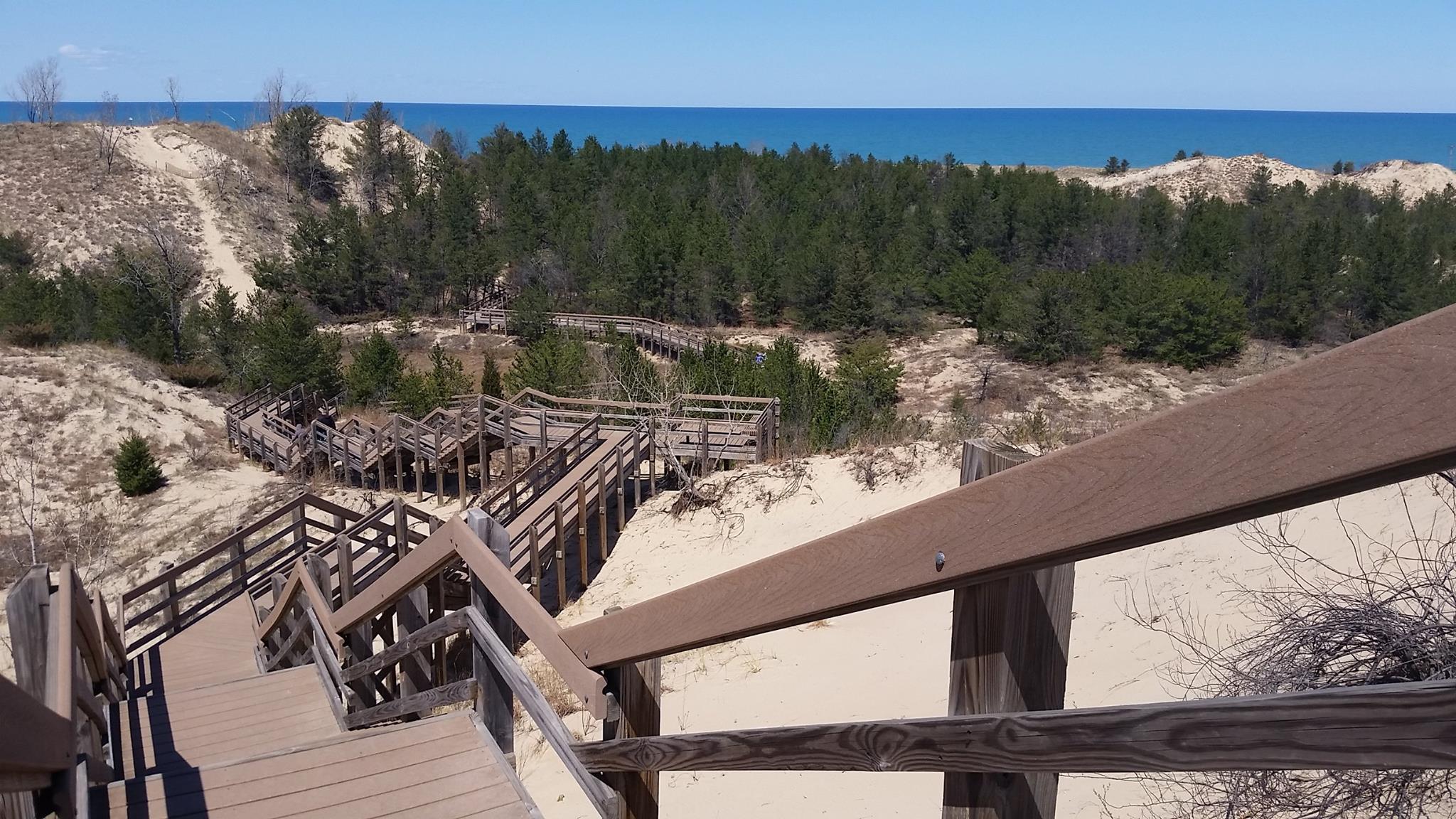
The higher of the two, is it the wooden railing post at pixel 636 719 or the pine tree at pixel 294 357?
the wooden railing post at pixel 636 719

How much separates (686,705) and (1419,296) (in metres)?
28.6

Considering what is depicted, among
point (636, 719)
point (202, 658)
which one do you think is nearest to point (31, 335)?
point (202, 658)

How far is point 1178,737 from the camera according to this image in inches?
38.4

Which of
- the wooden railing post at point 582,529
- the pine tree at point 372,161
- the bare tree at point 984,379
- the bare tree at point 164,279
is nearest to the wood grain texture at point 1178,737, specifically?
the wooden railing post at point 582,529

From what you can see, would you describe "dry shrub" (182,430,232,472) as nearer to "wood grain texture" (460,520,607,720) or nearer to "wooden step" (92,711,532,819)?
"wooden step" (92,711,532,819)

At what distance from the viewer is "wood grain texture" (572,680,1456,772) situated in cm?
80

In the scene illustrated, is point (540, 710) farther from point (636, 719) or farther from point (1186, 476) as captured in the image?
point (1186, 476)

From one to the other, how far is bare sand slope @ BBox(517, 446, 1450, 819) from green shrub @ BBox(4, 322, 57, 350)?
27.3 metres

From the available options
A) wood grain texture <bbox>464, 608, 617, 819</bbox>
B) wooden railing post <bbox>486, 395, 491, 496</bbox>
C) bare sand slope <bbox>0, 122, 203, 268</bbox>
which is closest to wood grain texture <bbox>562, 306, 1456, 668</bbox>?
wood grain texture <bbox>464, 608, 617, 819</bbox>

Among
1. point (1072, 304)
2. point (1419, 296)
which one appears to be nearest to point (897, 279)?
point (1072, 304)

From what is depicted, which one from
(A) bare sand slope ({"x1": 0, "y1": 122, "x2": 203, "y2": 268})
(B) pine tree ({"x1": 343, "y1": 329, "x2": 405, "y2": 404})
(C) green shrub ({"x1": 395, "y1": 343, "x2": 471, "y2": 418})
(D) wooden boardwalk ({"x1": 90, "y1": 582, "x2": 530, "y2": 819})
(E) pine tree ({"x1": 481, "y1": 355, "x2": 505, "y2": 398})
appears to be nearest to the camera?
(D) wooden boardwalk ({"x1": 90, "y1": 582, "x2": 530, "y2": 819})

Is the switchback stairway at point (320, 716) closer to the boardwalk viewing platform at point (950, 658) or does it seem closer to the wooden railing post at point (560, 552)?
the boardwalk viewing platform at point (950, 658)

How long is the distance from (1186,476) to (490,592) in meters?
2.27

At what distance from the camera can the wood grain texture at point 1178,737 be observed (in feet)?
2.64
